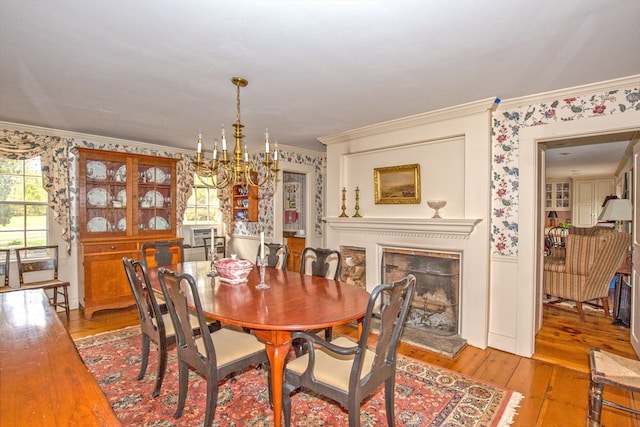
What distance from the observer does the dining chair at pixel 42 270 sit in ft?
11.9

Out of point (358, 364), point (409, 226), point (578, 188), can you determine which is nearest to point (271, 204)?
point (409, 226)

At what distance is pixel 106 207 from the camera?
4.29 m

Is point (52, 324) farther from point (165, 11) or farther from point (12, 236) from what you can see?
point (12, 236)

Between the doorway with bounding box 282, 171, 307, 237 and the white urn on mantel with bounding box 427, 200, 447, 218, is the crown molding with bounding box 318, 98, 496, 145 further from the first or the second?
the doorway with bounding box 282, 171, 307, 237

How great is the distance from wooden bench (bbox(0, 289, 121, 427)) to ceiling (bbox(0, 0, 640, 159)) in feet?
5.15

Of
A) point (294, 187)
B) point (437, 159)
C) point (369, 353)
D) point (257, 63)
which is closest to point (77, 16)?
point (257, 63)

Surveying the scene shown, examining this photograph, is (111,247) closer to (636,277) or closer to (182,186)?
(182,186)

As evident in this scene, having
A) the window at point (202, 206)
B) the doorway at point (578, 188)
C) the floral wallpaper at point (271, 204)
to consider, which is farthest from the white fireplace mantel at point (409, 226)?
the doorway at point (578, 188)

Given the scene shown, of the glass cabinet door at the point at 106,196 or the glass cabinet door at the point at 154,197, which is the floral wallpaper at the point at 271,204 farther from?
the glass cabinet door at the point at 106,196

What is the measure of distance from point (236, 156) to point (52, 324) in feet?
4.83

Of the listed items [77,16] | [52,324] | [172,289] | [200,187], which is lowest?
[52,324]

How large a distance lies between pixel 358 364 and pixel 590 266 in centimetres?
374

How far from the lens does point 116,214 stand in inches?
173

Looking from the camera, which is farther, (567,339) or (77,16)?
(567,339)
